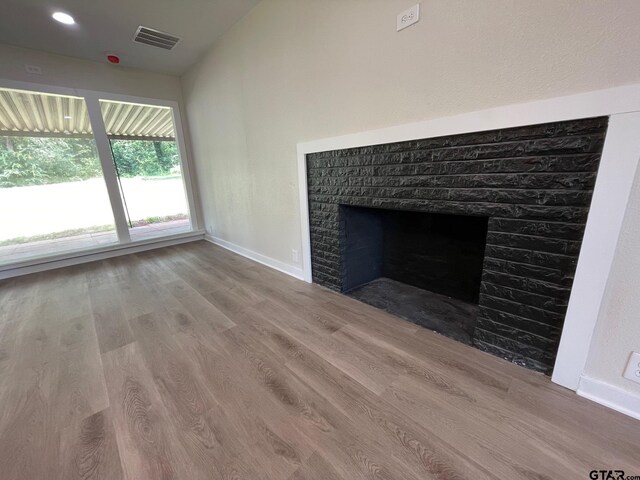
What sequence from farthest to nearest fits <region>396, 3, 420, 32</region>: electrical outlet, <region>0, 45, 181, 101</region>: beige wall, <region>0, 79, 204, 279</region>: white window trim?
<region>0, 79, 204, 279</region>: white window trim < <region>0, 45, 181, 101</region>: beige wall < <region>396, 3, 420, 32</region>: electrical outlet

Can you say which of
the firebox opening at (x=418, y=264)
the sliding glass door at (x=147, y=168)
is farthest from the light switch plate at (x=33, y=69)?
the firebox opening at (x=418, y=264)

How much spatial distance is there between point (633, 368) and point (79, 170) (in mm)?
5274

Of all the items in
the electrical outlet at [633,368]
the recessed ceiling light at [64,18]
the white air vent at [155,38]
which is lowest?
the electrical outlet at [633,368]

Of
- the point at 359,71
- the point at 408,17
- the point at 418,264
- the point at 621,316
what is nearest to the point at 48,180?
the point at 359,71

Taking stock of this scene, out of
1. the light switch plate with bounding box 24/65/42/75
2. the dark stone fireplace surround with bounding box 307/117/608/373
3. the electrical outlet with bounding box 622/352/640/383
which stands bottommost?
the electrical outlet with bounding box 622/352/640/383

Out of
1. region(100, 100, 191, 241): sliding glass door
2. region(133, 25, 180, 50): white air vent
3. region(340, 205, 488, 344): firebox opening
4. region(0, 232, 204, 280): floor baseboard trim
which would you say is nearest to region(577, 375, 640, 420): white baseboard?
region(340, 205, 488, 344): firebox opening

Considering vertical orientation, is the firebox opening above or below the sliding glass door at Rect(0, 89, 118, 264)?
below

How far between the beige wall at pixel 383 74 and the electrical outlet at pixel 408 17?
3cm

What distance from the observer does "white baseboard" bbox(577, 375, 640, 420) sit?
0.99 meters

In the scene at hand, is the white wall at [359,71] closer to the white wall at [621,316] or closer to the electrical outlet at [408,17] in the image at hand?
the electrical outlet at [408,17]

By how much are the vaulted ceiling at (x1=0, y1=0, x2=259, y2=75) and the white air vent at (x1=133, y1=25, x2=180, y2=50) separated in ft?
0.19

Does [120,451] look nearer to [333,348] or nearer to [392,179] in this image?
[333,348]

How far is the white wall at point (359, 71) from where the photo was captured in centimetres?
95

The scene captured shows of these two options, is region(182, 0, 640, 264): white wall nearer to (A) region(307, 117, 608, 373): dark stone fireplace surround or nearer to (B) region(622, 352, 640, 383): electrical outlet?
(A) region(307, 117, 608, 373): dark stone fireplace surround
